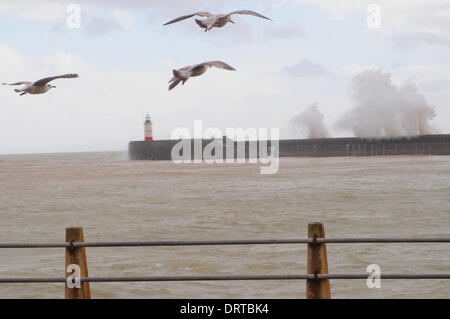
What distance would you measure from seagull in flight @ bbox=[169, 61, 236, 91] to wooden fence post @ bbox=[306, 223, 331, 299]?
1453 millimetres

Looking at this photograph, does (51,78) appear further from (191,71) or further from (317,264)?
(317,264)

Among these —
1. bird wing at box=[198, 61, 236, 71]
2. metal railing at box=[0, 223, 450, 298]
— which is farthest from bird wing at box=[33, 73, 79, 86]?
metal railing at box=[0, 223, 450, 298]

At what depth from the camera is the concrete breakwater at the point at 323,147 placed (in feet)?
195

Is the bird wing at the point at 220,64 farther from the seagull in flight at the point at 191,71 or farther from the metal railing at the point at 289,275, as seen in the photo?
the metal railing at the point at 289,275

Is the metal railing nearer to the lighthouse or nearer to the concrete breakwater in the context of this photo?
the concrete breakwater

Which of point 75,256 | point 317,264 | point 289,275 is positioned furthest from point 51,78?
point 317,264

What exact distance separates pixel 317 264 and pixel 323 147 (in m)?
59.6

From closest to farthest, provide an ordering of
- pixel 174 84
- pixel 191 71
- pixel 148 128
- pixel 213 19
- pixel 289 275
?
1. pixel 174 84
2. pixel 191 71
3. pixel 213 19
4. pixel 289 275
5. pixel 148 128

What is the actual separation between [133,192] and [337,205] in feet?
31.5

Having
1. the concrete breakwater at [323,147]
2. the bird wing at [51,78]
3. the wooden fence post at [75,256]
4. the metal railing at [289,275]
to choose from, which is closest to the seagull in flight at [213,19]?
the bird wing at [51,78]

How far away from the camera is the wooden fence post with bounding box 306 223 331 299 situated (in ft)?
14.9

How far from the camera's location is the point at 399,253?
33.2 feet

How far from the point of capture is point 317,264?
15.1 feet

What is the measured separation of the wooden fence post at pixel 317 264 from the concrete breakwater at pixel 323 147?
183 ft
